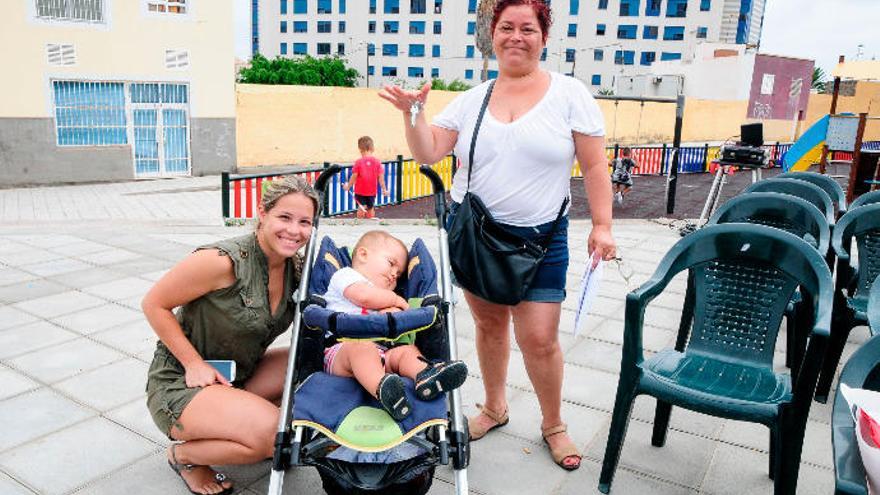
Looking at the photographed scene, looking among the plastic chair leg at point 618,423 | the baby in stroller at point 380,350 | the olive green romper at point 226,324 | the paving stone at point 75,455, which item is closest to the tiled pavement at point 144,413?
the paving stone at point 75,455

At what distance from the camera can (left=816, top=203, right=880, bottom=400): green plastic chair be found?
4.02m

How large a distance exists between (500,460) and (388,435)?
49.2 inches

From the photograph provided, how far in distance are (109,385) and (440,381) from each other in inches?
104

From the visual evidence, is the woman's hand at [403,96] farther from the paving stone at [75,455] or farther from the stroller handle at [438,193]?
the paving stone at [75,455]

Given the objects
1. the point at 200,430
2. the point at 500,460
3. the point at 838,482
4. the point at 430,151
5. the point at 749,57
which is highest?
the point at 749,57

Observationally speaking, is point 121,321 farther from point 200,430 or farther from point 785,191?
point 785,191

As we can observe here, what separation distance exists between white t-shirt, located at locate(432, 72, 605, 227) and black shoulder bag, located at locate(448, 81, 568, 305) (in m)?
0.05

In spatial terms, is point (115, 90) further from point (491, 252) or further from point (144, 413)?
point (491, 252)

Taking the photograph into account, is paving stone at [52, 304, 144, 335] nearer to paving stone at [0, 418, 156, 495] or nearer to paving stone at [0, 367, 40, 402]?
paving stone at [0, 367, 40, 402]

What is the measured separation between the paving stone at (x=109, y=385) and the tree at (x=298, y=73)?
53.0 meters

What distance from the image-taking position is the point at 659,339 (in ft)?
17.2

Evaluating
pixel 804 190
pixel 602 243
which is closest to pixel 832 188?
Result: pixel 804 190

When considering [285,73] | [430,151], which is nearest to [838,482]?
[430,151]

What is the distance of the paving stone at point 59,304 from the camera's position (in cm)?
538
